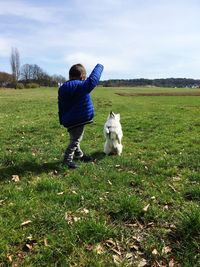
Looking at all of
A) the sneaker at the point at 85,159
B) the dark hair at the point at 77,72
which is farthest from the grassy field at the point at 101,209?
the dark hair at the point at 77,72

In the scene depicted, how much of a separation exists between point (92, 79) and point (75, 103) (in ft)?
2.44

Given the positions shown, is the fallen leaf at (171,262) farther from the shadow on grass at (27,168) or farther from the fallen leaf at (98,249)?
the shadow on grass at (27,168)

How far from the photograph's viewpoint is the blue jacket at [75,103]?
8055 mm

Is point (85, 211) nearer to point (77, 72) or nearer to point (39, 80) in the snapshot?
point (77, 72)

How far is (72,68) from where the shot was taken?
27.1ft

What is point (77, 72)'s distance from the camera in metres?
8.20

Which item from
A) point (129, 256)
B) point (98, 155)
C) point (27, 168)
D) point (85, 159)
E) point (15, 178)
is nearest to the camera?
point (129, 256)

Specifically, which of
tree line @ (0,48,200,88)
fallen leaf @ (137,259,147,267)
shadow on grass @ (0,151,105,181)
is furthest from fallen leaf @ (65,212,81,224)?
tree line @ (0,48,200,88)

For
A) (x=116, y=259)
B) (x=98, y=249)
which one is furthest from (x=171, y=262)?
(x=98, y=249)

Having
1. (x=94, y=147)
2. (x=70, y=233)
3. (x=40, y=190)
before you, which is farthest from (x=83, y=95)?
(x=70, y=233)

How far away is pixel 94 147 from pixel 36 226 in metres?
5.68

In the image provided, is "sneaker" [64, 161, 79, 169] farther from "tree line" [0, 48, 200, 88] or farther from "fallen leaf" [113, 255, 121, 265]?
"tree line" [0, 48, 200, 88]

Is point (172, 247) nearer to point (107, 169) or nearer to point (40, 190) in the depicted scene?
point (40, 190)

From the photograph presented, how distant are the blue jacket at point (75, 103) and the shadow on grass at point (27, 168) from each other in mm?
1063
